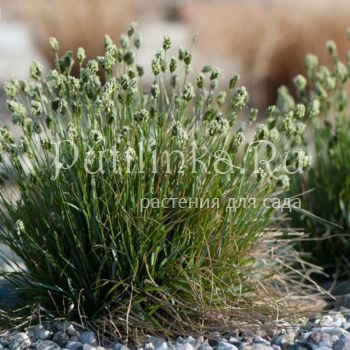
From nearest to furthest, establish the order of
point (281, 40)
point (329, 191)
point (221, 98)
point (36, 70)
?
point (36, 70) → point (221, 98) → point (329, 191) → point (281, 40)

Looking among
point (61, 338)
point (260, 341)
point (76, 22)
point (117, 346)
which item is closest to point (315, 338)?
point (260, 341)

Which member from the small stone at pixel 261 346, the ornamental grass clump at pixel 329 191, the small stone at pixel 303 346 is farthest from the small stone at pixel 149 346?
the ornamental grass clump at pixel 329 191

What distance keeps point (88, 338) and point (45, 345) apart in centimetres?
15

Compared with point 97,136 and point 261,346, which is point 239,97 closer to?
point 97,136

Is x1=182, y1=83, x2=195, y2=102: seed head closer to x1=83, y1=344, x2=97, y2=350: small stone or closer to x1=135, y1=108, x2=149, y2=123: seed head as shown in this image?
x1=135, y1=108, x2=149, y2=123: seed head

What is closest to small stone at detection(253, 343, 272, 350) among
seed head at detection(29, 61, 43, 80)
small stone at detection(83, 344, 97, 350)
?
small stone at detection(83, 344, 97, 350)

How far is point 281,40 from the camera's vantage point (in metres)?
7.69

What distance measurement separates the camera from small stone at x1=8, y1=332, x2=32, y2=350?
9.10 feet

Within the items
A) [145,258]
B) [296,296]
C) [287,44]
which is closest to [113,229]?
[145,258]

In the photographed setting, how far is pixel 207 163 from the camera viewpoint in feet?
9.75

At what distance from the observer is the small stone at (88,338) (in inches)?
109

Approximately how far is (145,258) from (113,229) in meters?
0.18

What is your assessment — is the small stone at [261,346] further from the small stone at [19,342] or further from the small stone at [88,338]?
the small stone at [19,342]

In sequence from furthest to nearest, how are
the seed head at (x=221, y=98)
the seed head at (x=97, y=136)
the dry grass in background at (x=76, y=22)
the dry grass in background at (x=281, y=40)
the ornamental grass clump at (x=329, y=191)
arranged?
the dry grass in background at (x=76, y=22)
the dry grass in background at (x=281, y=40)
the ornamental grass clump at (x=329, y=191)
the seed head at (x=221, y=98)
the seed head at (x=97, y=136)
